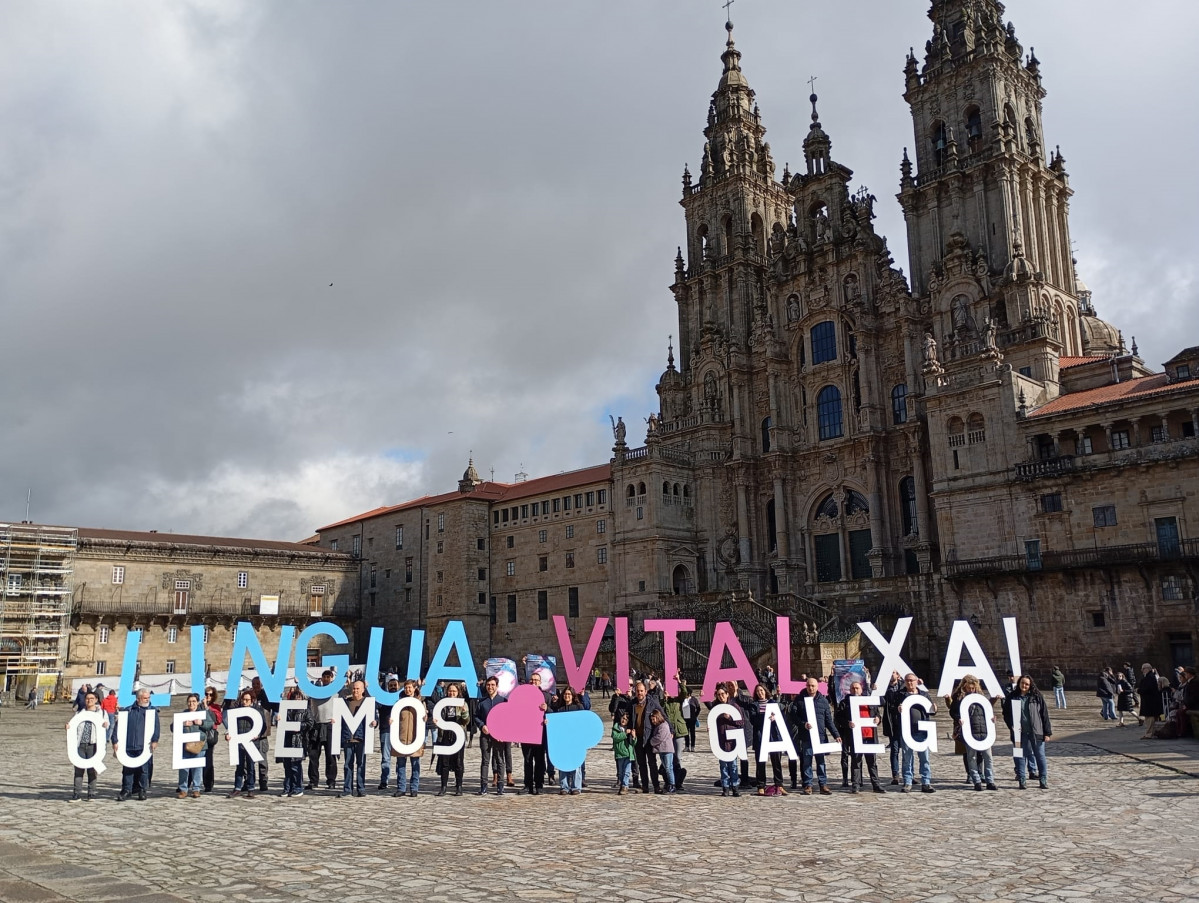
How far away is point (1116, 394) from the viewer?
4381 centimetres

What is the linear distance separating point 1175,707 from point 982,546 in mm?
22623

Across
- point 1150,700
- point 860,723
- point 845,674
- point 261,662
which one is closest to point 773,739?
point 860,723

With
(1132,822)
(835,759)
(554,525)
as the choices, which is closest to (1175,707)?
(835,759)

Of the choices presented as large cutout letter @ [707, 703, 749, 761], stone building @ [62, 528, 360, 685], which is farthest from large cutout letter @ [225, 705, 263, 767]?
stone building @ [62, 528, 360, 685]

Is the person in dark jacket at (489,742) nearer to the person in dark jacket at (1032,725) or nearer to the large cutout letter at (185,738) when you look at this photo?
the large cutout letter at (185,738)

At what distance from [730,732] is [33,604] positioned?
2093 inches

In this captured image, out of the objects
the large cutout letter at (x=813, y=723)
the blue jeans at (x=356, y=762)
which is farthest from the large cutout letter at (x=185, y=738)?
the large cutout letter at (x=813, y=723)

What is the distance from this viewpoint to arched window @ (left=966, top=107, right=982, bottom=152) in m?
54.9

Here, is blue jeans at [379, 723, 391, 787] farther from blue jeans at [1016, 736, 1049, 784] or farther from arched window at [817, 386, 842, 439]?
arched window at [817, 386, 842, 439]

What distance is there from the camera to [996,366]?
46.4m

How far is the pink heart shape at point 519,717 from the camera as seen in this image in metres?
17.4

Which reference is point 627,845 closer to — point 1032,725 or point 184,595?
point 1032,725

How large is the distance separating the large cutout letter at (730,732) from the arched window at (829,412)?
43.5 meters

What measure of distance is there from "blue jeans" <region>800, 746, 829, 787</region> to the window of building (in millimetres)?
40634
